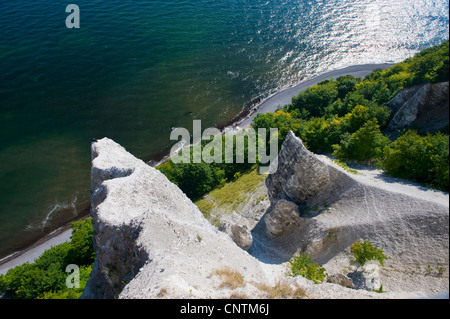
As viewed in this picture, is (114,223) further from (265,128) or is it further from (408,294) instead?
(265,128)

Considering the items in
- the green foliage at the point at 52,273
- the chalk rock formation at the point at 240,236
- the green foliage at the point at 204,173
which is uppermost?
the chalk rock formation at the point at 240,236

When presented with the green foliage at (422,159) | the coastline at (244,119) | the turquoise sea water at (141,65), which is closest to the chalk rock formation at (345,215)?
the green foliage at (422,159)

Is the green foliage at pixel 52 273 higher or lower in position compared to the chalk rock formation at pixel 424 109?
lower

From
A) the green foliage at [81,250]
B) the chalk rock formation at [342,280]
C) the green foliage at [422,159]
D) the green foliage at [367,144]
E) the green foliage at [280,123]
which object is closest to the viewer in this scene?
the green foliage at [422,159]

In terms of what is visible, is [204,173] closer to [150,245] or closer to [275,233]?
[275,233]

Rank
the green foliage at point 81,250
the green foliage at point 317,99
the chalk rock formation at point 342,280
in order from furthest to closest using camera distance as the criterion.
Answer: the green foliage at point 317,99 → the green foliage at point 81,250 → the chalk rock formation at point 342,280

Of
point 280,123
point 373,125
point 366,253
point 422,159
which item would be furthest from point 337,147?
point 366,253

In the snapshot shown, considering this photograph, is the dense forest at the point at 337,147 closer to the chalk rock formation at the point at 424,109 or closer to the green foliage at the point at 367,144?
the green foliage at the point at 367,144
